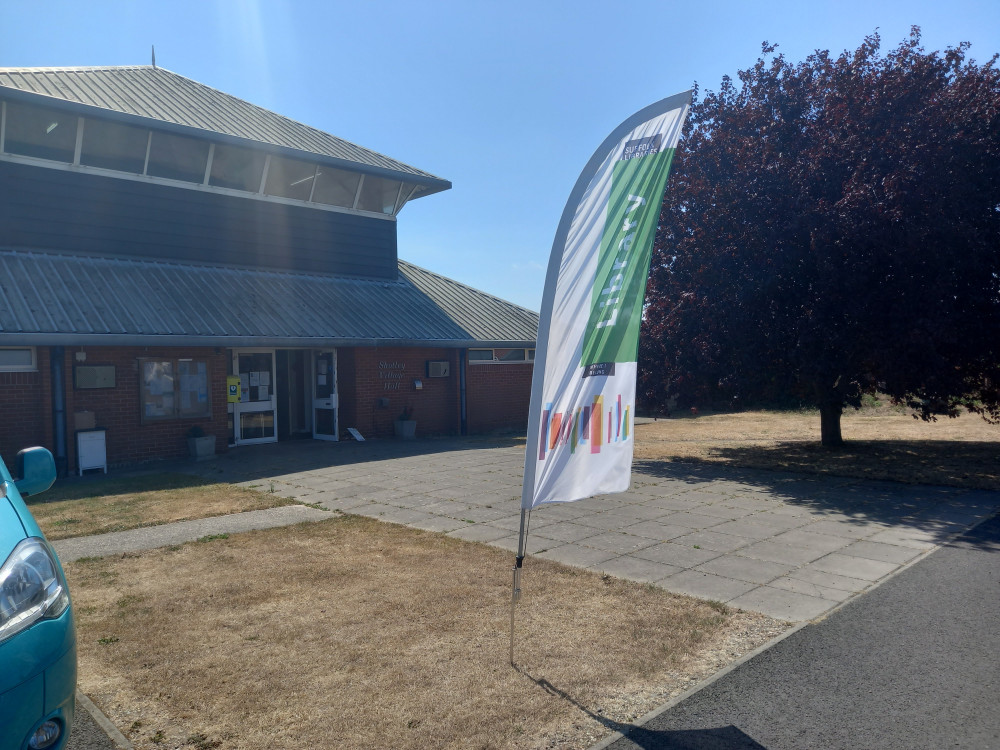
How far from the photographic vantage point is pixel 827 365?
462 inches

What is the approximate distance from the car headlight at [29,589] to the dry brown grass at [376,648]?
935mm

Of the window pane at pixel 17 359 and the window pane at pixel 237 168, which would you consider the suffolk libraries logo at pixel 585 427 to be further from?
the window pane at pixel 237 168

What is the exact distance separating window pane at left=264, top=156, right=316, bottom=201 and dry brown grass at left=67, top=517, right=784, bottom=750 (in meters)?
11.3

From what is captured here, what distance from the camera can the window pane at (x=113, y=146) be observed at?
44.2 ft

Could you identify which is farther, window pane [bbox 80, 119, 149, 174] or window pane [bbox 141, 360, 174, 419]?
window pane [bbox 80, 119, 149, 174]

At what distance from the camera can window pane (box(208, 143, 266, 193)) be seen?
15.2 m

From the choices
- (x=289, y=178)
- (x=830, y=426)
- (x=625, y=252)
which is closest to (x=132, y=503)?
(x=625, y=252)

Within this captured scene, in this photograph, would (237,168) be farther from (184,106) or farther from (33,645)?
(33,645)

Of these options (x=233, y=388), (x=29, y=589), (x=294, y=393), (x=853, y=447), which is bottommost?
(x=853, y=447)

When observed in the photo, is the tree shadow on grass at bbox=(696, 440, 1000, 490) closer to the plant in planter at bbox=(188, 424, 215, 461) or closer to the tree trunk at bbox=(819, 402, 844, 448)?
the tree trunk at bbox=(819, 402, 844, 448)

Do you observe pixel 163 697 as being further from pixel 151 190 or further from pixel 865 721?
pixel 151 190

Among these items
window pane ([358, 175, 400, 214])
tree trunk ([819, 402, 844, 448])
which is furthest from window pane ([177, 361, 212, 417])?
tree trunk ([819, 402, 844, 448])

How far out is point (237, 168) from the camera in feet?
50.9

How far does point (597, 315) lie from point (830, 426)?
11797 millimetres
